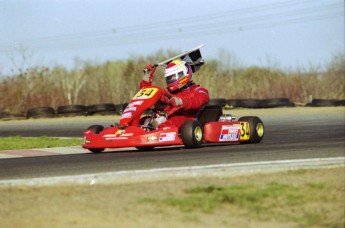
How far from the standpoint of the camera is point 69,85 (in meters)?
61.8

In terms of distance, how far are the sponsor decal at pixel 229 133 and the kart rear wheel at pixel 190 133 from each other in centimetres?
83

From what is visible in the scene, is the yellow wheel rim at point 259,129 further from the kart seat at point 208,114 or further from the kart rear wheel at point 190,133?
the kart rear wheel at point 190,133

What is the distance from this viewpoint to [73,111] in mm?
36219

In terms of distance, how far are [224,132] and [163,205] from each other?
22.1 ft

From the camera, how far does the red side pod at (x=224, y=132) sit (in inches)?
517

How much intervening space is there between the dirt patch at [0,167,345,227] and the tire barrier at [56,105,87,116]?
92.1 ft

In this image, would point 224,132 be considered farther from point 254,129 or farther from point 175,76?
point 175,76

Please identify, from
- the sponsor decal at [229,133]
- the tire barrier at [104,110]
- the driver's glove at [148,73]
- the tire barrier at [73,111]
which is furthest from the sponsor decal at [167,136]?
the tire barrier at [73,111]

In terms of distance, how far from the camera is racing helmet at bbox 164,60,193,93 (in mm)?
13445

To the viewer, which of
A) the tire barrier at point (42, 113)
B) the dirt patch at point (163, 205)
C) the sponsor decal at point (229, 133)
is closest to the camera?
the dirt patch at point (163, 205)

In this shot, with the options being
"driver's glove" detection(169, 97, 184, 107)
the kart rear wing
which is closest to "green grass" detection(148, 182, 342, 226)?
"driver's glove" detection(169, 97, 184, 107)

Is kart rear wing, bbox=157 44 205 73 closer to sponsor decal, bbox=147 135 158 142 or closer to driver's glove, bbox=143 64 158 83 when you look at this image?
driver's glove, bbox=143 64 158 83

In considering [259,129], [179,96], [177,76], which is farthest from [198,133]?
[259,129]

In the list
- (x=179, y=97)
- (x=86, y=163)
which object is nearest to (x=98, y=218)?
(x=86, y=163)
